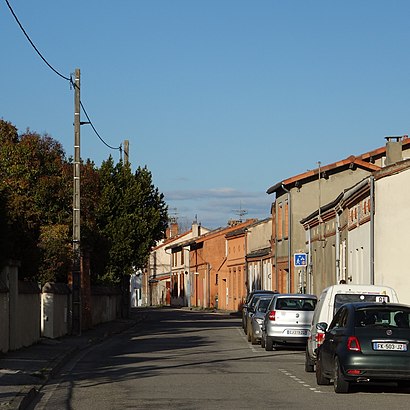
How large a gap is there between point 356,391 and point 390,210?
57.9 feet

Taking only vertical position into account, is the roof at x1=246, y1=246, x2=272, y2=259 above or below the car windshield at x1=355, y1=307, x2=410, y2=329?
above

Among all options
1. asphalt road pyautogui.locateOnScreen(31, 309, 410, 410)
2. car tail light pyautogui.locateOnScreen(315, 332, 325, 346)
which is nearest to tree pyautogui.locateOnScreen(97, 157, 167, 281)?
asphalt road pyautogui.locateOnScreen(31, 309, 410, 410)


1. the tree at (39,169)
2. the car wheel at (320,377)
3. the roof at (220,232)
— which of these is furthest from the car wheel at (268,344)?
the roof at (220,232)

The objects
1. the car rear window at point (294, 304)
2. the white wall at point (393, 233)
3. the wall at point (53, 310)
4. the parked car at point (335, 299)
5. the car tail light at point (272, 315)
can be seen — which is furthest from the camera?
the white wall at point (393, 233)

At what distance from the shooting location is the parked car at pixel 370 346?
612 inches

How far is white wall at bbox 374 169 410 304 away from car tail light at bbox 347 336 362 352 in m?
17.5

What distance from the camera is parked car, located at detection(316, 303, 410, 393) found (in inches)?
612

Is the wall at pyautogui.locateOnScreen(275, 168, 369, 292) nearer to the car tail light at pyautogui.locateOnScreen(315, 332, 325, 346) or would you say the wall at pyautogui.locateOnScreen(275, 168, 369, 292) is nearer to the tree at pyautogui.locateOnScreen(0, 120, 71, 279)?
the tree at pyautogui.locateOnScreen(0, 120, 71, 279)

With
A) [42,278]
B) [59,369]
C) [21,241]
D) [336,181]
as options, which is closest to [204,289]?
[336,181]

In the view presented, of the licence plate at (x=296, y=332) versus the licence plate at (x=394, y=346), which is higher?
the licence plate at (x=394, y=346)

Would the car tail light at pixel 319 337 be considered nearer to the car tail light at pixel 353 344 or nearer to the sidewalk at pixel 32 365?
the car tail light at pixel 353 344

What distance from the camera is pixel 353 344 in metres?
15.7

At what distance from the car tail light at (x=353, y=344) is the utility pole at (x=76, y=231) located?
19.1m

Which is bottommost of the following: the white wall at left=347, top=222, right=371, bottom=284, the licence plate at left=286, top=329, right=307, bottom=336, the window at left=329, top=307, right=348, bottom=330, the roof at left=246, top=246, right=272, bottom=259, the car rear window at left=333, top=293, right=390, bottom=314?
the licence plate at left=286, top=329, right=307, bottom=336
